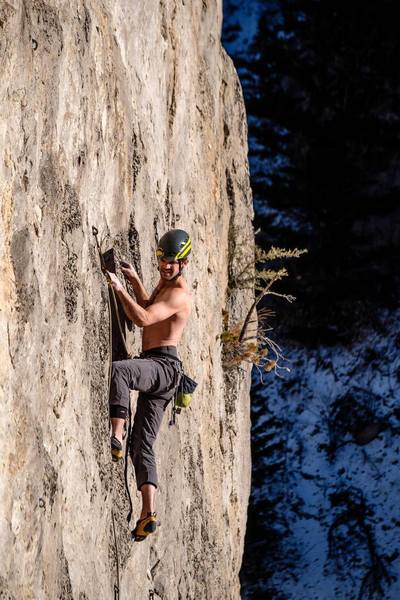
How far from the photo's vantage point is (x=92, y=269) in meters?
6.06

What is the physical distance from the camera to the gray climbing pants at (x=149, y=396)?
6.48m

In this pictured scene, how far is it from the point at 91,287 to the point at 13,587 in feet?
6.95

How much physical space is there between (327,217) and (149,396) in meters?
16.5

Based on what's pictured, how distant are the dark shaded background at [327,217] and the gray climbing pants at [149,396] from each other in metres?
13.0

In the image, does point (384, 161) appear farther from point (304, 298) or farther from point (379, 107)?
point (304, 298)

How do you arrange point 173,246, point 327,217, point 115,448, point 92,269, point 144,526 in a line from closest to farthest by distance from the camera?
point 92,269
point 115,448
point 173,246
point 144,526
point 327,217

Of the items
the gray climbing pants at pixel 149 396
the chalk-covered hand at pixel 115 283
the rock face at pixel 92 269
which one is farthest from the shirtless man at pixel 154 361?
the chalk-covered hand at pixel 115 283

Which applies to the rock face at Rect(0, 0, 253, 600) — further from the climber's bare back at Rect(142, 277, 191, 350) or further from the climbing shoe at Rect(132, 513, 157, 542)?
the climber's bare back at Rect(142, 277, 191, 350)

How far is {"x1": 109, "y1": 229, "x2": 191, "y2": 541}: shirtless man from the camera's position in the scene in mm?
6480

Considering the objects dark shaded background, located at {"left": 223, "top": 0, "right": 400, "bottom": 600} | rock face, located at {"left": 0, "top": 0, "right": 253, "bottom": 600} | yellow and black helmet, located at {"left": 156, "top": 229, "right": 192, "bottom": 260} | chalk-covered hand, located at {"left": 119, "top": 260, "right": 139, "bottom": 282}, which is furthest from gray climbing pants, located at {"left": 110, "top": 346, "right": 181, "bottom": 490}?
dark shaded background, located at {"left": 223, "top": 0, "right": 400, "bottom": 600}

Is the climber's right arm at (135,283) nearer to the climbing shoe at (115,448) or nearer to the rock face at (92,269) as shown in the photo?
the rock face at (92,269)

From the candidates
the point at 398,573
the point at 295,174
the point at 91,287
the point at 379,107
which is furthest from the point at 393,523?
the point at 91,287

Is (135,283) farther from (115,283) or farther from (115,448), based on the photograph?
(115,448)

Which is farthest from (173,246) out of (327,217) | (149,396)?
(327,217)
